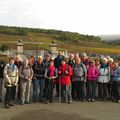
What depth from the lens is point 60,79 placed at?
12453 millimetres

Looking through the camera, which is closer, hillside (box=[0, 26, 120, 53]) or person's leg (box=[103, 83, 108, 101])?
person's leg (box=[103, 83, 108, 101])

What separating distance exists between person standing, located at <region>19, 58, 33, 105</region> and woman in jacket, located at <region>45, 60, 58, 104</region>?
64cm

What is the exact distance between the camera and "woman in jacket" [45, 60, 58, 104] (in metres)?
12.2

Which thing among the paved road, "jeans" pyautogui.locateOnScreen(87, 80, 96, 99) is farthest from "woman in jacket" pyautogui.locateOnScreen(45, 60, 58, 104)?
"jeans" pyautogui.locateOnScreen(87, 80, 96, 99)

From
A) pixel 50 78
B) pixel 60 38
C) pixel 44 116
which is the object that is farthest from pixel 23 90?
pixel 60 38

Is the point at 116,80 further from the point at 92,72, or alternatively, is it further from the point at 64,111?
the point at 64,111

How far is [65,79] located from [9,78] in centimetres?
210

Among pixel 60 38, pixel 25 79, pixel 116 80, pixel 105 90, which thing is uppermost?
pixel 60 38

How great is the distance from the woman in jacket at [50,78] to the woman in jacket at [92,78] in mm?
1298

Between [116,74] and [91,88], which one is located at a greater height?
[116,74]

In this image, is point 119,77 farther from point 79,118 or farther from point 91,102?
point 79,118

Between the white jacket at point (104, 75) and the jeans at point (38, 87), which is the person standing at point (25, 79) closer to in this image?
the jeans at point (38, 87)

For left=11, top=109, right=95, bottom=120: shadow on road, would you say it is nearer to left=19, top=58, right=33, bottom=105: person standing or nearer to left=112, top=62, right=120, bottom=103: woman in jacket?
left=19, top=58, right=33, bottom=105: person standing

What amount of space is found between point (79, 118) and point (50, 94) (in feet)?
7.89
